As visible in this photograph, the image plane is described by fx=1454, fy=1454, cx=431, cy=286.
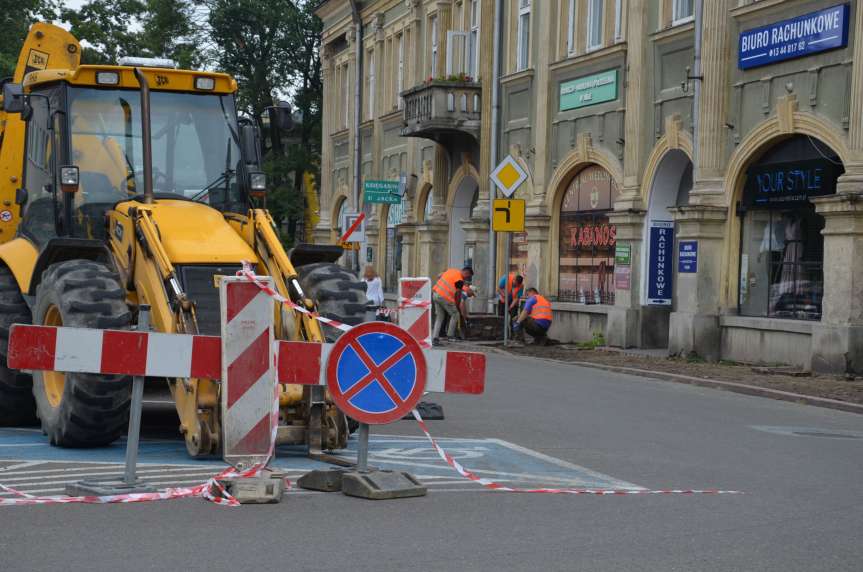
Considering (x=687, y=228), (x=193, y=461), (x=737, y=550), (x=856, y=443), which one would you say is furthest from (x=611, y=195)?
(x=737, y=550)

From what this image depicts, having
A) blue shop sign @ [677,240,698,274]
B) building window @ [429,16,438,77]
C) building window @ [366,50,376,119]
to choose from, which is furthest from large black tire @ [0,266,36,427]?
building window @ [366,50,376,119]

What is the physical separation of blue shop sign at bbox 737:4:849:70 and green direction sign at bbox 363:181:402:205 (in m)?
16.1

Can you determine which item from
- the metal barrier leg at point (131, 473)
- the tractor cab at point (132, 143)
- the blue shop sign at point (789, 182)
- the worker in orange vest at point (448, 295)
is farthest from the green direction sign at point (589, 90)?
the metal barrier leg at point (131, 473)

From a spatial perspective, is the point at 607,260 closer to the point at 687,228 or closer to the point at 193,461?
the point at 687,228

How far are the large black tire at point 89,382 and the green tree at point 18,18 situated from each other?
140 feet

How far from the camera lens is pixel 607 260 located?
97.1ft

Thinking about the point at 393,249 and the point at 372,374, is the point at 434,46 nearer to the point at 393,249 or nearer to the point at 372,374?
the point at 393,249

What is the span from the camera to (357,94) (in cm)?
4838

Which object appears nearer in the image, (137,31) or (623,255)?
(623,255)

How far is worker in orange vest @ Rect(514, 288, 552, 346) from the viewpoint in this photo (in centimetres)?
2856

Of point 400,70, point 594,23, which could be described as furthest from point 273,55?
point 594,23

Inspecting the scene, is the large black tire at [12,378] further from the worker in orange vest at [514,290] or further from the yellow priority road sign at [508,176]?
the worker in orange vest at [514,290]

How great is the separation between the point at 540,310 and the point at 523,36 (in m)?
8.31

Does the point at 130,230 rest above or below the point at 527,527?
above
